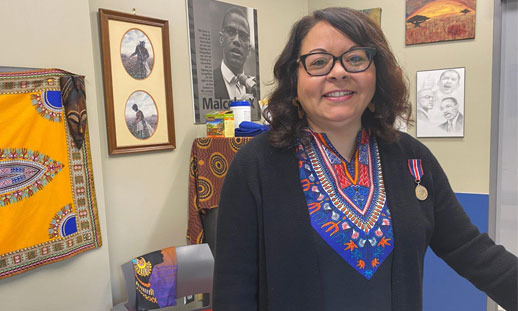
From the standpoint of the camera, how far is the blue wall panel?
235cm

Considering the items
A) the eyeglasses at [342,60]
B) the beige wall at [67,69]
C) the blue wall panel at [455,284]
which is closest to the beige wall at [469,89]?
the blue wall panel at [455,284]

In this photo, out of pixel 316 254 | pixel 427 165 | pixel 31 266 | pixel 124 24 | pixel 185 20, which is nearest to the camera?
→ pixel 316 254

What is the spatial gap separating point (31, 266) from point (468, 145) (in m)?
2.53

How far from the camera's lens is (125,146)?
1.90 metres

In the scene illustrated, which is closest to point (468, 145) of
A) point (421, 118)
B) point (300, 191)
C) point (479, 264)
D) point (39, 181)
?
point (421, 118)

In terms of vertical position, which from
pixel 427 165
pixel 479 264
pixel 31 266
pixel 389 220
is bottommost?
pixel 31 266

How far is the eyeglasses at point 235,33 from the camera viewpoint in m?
2.40

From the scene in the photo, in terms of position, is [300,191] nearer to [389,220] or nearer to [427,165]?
[389,220]

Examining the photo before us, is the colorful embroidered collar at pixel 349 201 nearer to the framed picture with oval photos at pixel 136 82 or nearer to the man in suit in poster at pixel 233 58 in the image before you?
the framed picture with oval photos at pixel 136 82

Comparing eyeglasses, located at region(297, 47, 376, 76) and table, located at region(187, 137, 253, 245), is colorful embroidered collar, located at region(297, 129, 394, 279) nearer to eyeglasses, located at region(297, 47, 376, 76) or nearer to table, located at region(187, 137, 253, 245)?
eyeglasses, located at region(297, 47, 376, 76)

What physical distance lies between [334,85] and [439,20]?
2.11 m

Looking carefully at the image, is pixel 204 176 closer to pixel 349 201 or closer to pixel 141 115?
pixel 141 115

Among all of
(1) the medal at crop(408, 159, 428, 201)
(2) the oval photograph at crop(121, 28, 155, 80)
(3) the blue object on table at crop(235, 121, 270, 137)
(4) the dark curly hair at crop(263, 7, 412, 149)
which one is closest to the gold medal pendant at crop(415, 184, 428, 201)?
(1) the medal at crop(408, 159, 428, 201)

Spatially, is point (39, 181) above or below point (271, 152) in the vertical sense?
below
